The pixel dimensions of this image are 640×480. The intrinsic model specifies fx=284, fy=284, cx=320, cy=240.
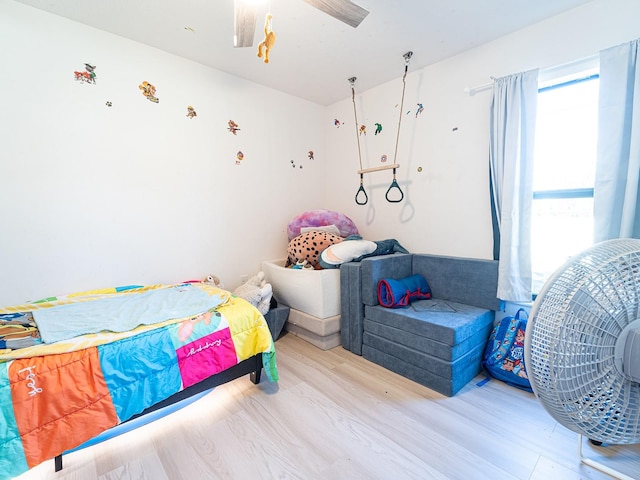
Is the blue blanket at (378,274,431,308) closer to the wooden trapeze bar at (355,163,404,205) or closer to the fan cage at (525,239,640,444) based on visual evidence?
the wooden trapeze bar at (355,163,404,205)

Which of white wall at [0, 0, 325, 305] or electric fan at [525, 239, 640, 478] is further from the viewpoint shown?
white wall at [0, 0, 325, 305]

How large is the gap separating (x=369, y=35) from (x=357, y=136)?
1137 mm

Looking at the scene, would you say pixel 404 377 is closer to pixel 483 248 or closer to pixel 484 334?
pixel 484 334

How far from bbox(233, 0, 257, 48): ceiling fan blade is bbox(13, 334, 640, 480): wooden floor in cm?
208

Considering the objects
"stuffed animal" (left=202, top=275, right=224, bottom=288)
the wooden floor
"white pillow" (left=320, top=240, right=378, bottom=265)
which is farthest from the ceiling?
the wooden floor

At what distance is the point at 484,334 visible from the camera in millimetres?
2021

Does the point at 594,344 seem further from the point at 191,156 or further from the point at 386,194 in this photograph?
the point at 191,156

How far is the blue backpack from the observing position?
71.9 inches

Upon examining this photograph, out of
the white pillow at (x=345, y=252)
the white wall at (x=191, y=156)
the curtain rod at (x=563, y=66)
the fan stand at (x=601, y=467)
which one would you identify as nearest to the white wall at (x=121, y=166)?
the white wall at (x=191, y=156)

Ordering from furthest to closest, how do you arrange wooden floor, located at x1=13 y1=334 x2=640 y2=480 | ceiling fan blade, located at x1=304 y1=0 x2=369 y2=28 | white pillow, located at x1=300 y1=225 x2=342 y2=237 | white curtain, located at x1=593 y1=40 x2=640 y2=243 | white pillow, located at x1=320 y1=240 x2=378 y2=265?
white pillow, located at x1=300 y1=225 x2=342 y2=237
white pillow, located at x1=320 y1=240 x2=378 y2=265
white curtain, located at x1=593 y1=40 x2=640 y2=243
ceiling fan blade, located at x1=304 y1=0 x2=369 y2=28
wooden floor, located at x1=13 y1=334 x2=640 y2=480

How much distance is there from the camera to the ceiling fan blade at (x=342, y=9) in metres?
1.34

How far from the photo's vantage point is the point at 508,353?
1914 mm

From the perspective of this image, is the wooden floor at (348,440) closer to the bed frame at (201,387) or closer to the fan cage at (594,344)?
the bed frame at (201,387)

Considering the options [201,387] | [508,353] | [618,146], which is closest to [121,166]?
[201,387]
